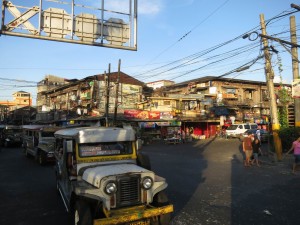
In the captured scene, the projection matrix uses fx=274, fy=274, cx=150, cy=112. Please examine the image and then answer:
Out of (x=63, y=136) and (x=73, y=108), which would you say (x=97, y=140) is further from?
(x=73, y=108)

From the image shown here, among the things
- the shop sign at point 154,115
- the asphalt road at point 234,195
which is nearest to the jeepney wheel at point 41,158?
the asphalt road at point 234,195

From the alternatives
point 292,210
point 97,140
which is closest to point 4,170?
point 97,140

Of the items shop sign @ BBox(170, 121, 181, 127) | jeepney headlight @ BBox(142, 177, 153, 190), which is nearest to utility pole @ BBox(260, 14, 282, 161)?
jeepney headlight @ BBox(142, 177, 153, 190)

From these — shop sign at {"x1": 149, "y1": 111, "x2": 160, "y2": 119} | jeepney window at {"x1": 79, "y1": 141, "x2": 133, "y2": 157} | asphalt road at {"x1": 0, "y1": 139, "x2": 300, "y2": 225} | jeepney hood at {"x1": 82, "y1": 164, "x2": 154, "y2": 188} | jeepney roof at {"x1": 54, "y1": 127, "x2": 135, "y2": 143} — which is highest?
shop sign at {"x1": 149, "y1": 111, "x2": 160, "y2": 119}

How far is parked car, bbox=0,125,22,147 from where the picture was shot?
1199 inches

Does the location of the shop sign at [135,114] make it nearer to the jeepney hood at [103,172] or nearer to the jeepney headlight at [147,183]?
the jeepney hood at [103,172]

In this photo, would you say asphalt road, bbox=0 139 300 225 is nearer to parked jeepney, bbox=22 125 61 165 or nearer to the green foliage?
parked jeepney, bbox=22 125 61 165

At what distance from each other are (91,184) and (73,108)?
4097 cm

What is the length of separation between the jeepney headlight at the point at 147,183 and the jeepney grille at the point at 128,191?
0.42ft

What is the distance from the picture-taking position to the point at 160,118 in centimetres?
3853

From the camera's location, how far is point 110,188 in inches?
215

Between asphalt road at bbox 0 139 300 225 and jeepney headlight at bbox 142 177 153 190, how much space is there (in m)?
1.61

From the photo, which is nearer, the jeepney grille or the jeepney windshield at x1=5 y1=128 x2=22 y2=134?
the jeepney grille

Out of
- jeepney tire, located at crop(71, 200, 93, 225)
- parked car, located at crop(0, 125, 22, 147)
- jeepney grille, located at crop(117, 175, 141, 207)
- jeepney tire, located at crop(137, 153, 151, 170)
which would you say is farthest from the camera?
parked car, located at crop(0, 125, 22, 147)
